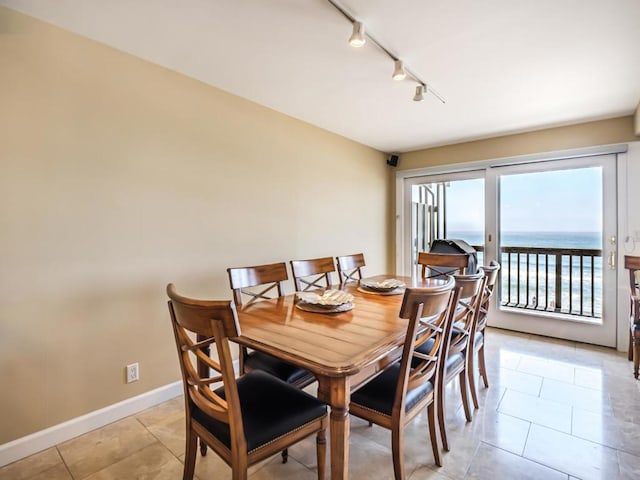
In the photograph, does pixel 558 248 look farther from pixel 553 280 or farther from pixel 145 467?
pixel 145 467

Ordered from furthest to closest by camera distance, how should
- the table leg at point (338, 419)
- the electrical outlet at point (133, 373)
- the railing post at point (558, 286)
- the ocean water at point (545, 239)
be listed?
the railing post at point (558, 286), the ocean water at point (545, 239), the electrical outlet at point (133, 373), the table leg at point (338, 419)

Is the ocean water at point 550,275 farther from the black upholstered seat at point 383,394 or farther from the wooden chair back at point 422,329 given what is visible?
the black upholstered seat at point 383,394

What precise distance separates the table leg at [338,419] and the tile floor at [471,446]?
1.72ft

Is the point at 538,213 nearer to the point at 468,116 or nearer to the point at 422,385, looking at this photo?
the point at 468,116

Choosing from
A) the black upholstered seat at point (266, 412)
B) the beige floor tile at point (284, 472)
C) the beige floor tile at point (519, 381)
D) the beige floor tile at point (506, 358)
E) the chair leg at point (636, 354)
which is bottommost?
the beige floor tile at point (284, 472)

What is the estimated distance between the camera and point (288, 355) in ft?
3.95

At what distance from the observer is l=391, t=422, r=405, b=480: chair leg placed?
1.39 meters

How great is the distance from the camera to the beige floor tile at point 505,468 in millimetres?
1560

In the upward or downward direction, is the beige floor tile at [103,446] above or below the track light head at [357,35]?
below

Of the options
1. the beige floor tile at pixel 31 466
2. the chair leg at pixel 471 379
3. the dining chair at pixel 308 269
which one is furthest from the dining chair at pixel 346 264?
the beige floor tile at pixel 31 466

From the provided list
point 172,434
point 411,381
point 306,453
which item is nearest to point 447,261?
point 411,381

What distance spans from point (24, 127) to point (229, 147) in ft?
4.18

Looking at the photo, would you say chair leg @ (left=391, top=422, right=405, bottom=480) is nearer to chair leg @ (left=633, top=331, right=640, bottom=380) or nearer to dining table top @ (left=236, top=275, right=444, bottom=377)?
dining table top @ (left=236, top=275, right=444, bottom=377)

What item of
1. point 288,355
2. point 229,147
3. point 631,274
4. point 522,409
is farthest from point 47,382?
point 631,274
